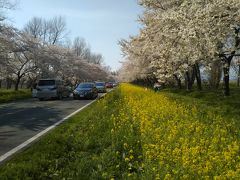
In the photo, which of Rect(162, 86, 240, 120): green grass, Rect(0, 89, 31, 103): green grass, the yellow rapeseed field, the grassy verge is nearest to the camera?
the yellow rapeseed field

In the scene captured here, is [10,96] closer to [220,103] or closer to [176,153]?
[220,103]

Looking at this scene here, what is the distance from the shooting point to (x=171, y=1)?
2153 centimetres

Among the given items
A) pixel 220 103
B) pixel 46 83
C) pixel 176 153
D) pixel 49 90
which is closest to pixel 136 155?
pixel 176 153

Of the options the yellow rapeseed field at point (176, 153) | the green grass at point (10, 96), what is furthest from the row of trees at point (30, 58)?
the yellow rapeseed field at point (176, 153)

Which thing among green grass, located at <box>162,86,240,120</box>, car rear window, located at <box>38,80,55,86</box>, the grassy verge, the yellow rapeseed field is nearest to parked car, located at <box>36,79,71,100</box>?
car rear window, located at <box>38,80,55,86</box>

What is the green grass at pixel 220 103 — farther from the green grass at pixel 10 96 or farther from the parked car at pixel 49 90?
A: the green grass at pixel 10 96

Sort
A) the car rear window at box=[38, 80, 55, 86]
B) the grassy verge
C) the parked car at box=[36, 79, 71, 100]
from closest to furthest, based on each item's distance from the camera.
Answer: the grassy verge → the parked car at box=[36, 79, 71, 100] → the car rear window at box=[38, 80, 55, 86]

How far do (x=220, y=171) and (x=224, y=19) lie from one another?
37.4 feet

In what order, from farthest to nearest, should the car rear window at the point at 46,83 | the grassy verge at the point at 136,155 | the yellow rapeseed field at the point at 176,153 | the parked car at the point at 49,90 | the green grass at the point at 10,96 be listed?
the car rear window at the point at 46,83 < the green grass at the point at 10,96 < the parked car at the point at 49,90 < the grassy verge at the point at 136,155 < the yellow rapeseed field at the point at 176,153

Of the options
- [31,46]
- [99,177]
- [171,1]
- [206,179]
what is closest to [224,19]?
[171,1]

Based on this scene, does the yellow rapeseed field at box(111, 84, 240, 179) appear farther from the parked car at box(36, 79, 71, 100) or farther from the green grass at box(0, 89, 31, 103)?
the green grass at box(0, 89, 31, 103)

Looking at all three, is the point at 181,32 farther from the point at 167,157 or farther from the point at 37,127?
the point at 167,157

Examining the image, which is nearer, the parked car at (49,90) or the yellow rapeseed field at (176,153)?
the yellow rapeseed field at (176,153)

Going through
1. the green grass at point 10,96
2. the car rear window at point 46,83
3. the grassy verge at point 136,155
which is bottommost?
the green grass at point 10,96
